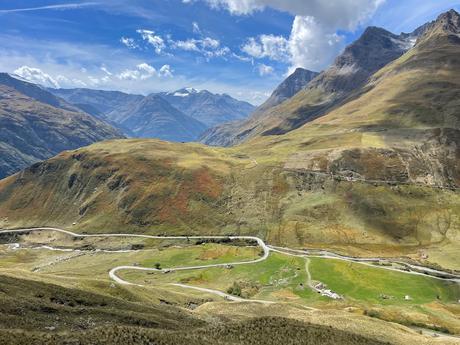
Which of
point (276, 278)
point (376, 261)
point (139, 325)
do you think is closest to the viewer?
point (139, 325)

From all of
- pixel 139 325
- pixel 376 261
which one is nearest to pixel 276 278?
pixel 376 261

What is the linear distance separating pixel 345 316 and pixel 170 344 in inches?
1553

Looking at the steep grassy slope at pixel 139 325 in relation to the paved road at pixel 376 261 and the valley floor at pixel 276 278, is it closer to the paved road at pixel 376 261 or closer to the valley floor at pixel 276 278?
the valley floor at pixel 276 278

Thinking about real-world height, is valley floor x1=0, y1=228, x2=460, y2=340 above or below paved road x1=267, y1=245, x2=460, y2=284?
below

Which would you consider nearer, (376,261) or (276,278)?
(276,278)

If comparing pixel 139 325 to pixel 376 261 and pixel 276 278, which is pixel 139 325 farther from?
pixel 376 261

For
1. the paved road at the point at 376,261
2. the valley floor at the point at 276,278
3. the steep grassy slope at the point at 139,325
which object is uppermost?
the steep grassy slope at the point at 139,325

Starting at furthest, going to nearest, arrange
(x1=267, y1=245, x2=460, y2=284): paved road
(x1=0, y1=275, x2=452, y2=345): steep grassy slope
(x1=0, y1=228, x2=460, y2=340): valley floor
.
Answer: (x1=267, y1=245, x2=460, y2=284): paved road
(x1=0, y1=228, x2=460, y2=340): valley floor
(x1=0, y1=275, x2=452, y2=345): steep grassy slope

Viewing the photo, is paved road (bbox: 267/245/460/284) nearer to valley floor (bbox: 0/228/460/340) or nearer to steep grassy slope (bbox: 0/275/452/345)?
valley floor (bbox: 0/228/460/340)

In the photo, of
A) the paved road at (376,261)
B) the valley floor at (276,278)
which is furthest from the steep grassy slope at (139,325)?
the paved road at (376,261)

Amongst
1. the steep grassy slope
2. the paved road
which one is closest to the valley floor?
the paved road

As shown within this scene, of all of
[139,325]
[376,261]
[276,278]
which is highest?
[139,325]

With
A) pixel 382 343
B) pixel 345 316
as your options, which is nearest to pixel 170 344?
pixel 382 343

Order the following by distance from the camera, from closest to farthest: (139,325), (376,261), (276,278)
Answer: (139,325)
(276,278)
(376,261)
